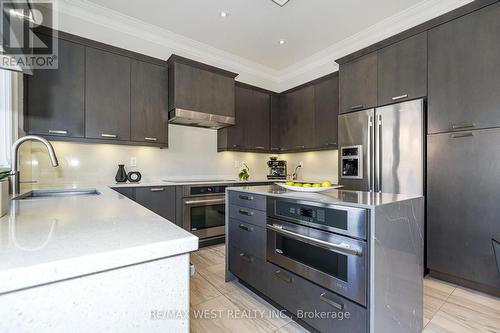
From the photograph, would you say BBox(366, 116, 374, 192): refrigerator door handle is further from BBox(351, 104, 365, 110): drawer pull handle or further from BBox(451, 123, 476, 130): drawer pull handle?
BBox(451, 123, 476, 130): drawer pull handle

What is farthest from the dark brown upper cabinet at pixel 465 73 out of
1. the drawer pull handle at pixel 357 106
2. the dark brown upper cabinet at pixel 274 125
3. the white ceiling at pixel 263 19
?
the dark brown upper cabinet at pixel 274 125

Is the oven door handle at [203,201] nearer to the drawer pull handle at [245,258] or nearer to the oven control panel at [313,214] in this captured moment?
the drawer pull handle at [245,258]

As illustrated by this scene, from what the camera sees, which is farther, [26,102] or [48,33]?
[48,33]

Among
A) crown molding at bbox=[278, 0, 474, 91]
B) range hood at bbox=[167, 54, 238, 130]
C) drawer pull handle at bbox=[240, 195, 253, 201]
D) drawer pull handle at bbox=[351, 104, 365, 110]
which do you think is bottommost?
drawer pull handle at bbox=[240, 195, 253, 201]

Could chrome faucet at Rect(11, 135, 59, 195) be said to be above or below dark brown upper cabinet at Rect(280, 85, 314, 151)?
below

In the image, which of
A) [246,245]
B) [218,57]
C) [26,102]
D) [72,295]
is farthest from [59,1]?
[72,295]

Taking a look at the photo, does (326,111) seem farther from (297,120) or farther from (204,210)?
(204,210)

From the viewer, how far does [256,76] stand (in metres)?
4.36

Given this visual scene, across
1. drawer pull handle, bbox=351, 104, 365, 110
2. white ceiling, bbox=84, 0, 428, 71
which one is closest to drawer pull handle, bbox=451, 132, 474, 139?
drawer pull handle, bbox=351, 104, 365, 110

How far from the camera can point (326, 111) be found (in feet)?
11.4

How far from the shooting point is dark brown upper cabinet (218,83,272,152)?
12.3 feet

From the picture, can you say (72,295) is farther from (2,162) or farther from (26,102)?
(26,102)

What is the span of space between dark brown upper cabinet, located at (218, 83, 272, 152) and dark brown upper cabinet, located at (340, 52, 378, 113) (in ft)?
4.60

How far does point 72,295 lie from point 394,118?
2.87 m
